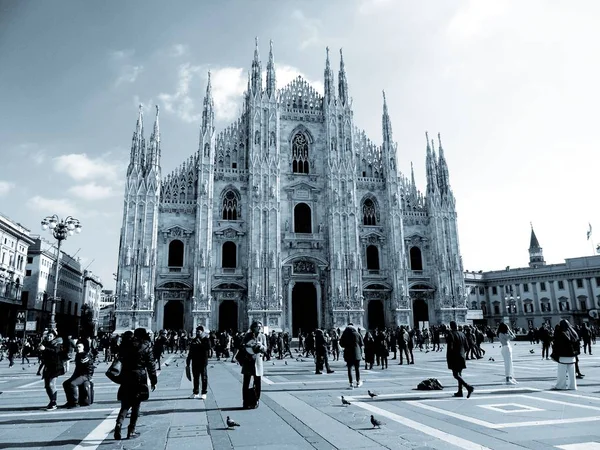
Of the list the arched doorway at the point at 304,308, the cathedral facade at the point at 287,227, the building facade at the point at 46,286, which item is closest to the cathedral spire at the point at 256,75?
the cathedral facade at the point at 287,227

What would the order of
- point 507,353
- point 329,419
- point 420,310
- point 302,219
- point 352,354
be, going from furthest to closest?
point 420,310, point 302,219, point 507,353, point 352,354, point 329,419

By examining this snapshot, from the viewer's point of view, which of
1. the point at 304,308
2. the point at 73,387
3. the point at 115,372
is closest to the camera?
the point at 115,372

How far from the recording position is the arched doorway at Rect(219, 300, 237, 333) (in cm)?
3522

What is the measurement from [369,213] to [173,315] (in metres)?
18.2

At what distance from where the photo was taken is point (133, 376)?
20.9ft

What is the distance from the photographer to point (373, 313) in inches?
1512

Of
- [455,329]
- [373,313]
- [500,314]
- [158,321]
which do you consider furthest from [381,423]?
A: [500,314]

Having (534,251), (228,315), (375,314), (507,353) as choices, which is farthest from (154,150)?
(534,251)

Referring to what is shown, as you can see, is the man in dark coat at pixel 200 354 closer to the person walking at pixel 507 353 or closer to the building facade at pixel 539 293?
the person walking at pixel 507 353

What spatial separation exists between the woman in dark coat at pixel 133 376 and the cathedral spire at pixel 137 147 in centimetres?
3061

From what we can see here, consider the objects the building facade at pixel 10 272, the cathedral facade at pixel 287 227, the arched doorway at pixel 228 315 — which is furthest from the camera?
the building facade at pixel 10 272

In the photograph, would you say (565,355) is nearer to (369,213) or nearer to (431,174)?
(369,213)

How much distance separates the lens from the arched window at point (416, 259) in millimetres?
40188

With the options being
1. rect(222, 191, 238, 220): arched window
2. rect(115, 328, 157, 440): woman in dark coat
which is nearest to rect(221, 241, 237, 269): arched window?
rect(222, 191, 238, 220): arched window
